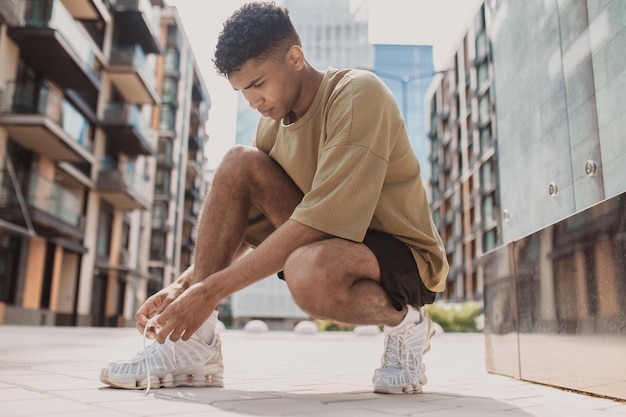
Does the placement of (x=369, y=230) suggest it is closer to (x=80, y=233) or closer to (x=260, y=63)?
(x=260, y=63)

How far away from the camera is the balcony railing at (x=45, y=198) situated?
1659cm

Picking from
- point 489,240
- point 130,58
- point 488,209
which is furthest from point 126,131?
point 489,240

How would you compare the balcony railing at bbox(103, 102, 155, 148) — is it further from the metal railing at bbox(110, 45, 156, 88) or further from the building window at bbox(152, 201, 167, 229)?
the building window at bbox(152, 201, 167, 229)

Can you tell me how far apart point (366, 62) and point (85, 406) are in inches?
2080

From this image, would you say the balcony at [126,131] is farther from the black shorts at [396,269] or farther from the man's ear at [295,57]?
the black shorts at [396,269]

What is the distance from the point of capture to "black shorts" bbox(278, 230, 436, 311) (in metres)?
2.14

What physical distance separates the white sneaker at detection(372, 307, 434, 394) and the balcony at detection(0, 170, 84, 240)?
16.5 m

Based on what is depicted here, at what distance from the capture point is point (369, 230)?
2.25 m

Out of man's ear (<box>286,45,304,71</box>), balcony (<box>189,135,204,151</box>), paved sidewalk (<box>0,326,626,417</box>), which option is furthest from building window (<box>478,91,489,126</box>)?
man's ear (<box>286,45,304,71</box>)

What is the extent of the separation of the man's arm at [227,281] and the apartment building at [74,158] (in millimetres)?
15391

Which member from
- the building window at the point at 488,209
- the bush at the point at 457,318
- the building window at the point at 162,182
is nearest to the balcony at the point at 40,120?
the bush at the point at 457,318

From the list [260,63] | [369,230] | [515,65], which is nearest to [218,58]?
[260,63]

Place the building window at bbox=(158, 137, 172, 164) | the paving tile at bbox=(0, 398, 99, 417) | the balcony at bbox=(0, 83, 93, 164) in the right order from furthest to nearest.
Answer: the building window at bbox=(158, 137, 172, 164) → the balcony at bbox=(0, 83, 93, 164) → the paving tile at bbox=(0, 398, 99, 417)

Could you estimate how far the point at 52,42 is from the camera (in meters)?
17.3
